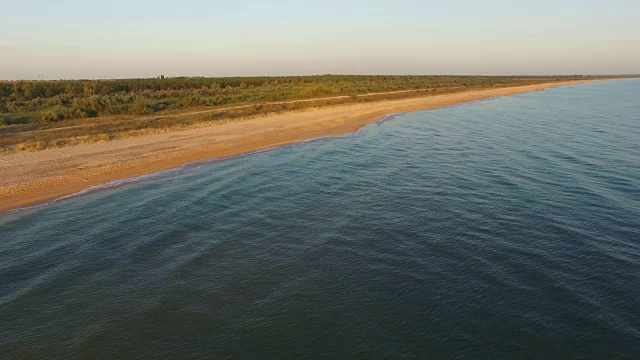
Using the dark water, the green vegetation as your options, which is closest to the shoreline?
the dark water

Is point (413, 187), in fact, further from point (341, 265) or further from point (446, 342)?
point (446, 342)

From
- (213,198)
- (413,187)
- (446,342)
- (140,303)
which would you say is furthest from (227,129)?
(446,342)

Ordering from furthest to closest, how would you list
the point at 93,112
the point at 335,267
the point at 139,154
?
the point at 93,112 → the point at 139,154 → the point at 335,267

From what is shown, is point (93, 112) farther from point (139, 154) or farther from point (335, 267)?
point (335, 267)

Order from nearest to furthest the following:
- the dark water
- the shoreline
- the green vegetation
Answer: the dark water, the shoreline, the green vegetation

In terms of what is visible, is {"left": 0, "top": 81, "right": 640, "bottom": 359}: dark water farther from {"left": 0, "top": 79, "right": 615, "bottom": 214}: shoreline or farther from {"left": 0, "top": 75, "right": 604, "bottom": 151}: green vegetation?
{"left": 0, "top": 75, "right": 604, "bottom": 151}: green vegetation

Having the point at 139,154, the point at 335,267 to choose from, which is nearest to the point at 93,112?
the point at 139,154
